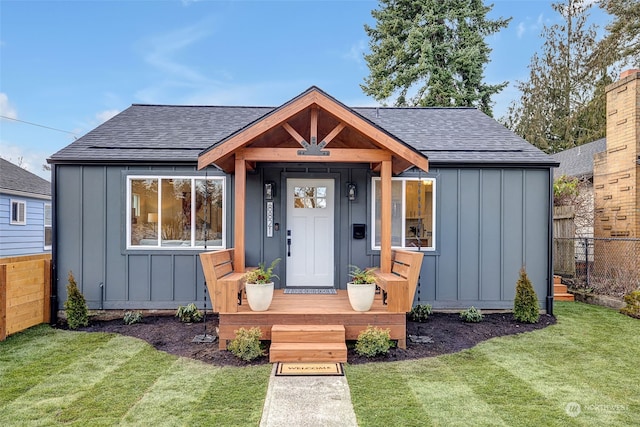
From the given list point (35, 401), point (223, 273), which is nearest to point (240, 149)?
point (223, 273)

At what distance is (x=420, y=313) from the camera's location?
5883 millimetres

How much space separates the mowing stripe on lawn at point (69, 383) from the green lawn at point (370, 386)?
1cm

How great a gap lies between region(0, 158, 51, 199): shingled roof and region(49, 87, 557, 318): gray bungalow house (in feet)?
17.8

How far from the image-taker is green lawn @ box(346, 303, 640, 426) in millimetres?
2969

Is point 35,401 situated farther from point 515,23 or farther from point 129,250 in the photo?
point 515,23

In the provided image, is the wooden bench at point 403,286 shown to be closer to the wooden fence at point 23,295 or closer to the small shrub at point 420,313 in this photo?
the small shrub at point 420,313

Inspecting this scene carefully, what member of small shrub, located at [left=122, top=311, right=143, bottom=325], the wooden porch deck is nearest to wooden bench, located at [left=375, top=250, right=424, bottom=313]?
the wooden porch deck

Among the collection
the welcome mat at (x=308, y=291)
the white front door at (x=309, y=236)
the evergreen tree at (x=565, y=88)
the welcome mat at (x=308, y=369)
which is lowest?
the welcome mat at (x=308, y=369)

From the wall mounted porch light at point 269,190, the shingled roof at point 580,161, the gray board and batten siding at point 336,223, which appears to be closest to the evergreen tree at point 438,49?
the shingled roof at point 580,161

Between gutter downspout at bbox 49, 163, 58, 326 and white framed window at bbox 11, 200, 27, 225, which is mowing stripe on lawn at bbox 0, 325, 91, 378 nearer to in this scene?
gutter downspout at bbox 49, 163, 58, 326

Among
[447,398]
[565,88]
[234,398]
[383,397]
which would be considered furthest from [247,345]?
[565,88]

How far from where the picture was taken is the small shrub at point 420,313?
5870mm

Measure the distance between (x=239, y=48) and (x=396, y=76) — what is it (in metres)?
7.51

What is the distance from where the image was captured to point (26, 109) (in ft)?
54.3
